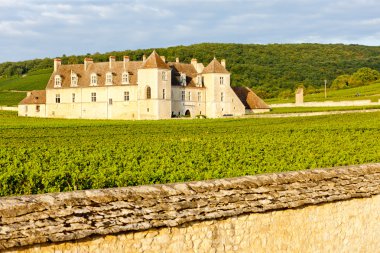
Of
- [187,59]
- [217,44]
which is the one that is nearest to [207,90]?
[187,59]

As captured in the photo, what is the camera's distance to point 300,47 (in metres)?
193

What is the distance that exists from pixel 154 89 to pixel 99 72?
34.5 ft

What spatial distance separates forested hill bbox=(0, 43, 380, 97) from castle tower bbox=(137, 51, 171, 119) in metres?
49.0

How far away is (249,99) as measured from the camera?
86.1 meters

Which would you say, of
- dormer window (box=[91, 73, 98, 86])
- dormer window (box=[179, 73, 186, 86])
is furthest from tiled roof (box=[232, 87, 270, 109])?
dormer window (box=[91, 73, 98, 86])

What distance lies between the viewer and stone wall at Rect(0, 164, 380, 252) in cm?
862

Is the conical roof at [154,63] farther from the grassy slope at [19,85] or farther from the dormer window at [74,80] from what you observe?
the grassy slope at [19,85]

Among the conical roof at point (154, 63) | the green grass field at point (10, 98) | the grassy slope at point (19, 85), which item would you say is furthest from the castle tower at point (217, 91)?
the grassy slope at point (19, 85)

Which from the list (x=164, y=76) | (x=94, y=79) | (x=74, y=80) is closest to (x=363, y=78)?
(x=164, y=76)

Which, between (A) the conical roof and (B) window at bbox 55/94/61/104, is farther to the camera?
(B) window at bbox 55/94/61/104

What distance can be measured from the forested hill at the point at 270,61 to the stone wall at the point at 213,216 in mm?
110440

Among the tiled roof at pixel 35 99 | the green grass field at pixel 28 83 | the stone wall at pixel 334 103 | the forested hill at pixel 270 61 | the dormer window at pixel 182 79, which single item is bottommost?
the stone wall at pixel 334 103

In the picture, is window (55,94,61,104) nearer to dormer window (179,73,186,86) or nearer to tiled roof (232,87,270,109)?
dormer window (179,73,186,86)

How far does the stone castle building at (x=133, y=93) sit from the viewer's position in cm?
7888
